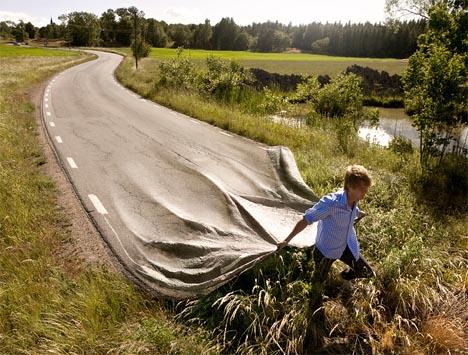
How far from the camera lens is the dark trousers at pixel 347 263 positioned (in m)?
5.01

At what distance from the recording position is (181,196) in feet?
26.9

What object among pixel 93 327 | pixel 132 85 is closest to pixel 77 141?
pixel 93 327

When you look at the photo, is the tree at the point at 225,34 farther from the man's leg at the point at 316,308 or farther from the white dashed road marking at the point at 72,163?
the man's leg at the point at 316,308

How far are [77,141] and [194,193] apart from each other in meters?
6.19

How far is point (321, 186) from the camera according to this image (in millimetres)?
8227

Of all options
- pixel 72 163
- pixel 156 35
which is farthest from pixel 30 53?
pixel 72 163

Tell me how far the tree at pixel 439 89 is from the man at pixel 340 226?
16.6 ft

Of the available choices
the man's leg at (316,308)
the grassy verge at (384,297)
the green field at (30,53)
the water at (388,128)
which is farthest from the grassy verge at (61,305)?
the green field at (30,53)

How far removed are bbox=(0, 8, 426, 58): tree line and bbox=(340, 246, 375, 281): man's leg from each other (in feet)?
354

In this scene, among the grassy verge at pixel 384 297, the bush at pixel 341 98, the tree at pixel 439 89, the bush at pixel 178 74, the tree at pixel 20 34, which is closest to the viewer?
the grassy verge at pixel 384 297

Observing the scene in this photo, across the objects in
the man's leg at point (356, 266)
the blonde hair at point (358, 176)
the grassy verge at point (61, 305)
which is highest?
the blonde hair at point (358, 176)

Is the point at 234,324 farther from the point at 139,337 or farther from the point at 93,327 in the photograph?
the point at 93,327

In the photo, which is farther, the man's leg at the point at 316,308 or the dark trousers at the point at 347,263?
the dark trousers at the point at 347,263

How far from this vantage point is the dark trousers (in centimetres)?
501
